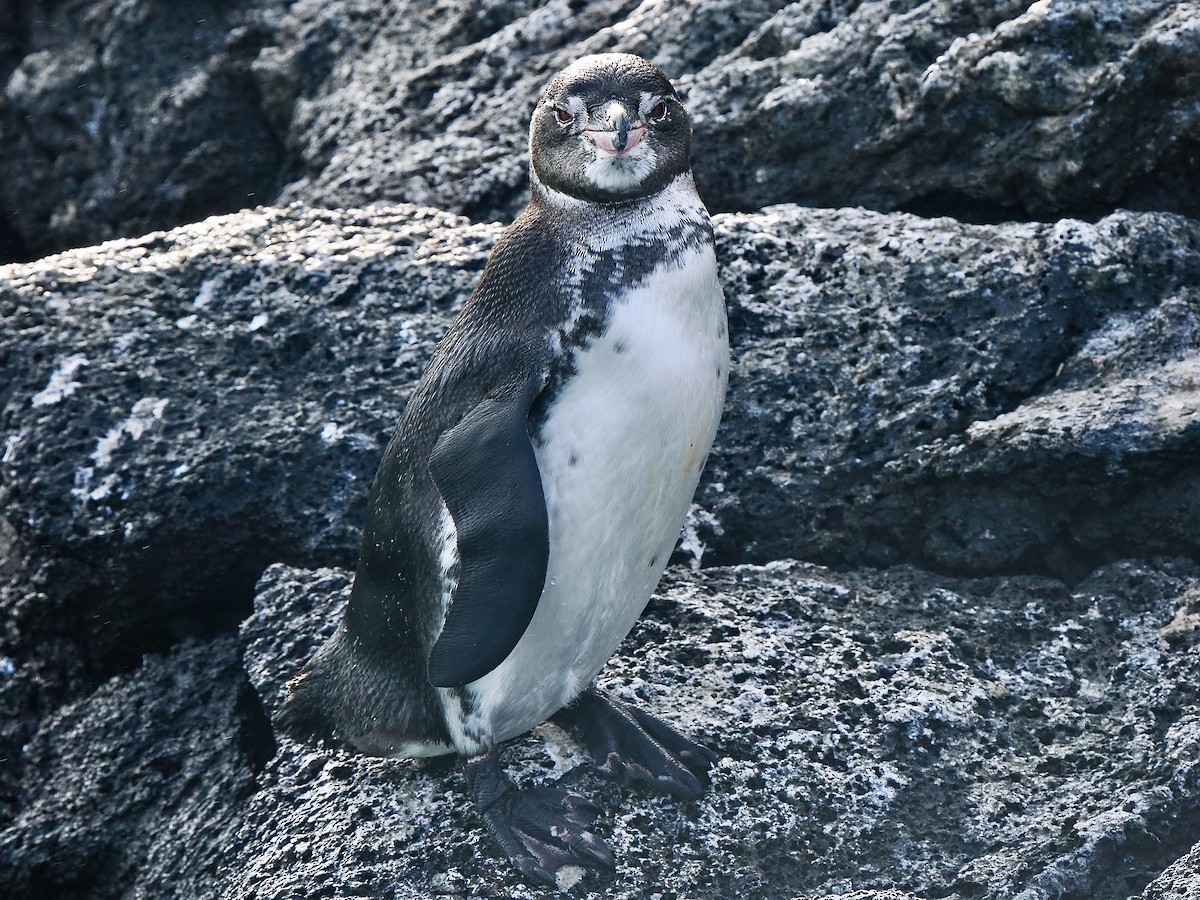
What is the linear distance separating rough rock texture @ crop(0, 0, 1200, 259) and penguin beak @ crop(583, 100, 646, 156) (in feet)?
4.42

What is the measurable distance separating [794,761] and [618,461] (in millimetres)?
729

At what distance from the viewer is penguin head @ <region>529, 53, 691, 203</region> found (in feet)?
7.86

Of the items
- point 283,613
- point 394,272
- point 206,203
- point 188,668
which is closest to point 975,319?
point 394,272

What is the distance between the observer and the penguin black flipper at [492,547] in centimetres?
225

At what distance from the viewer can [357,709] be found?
2.69 metres

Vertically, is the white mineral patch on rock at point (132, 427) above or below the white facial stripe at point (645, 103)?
below

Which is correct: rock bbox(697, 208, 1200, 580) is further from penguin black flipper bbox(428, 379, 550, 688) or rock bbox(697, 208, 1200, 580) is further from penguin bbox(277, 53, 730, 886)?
penguin black flipper bbox(428, 379, 550, 688)

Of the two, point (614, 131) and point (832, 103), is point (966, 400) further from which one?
point (614, 131)

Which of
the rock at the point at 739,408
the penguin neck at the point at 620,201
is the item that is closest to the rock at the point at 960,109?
the rock at the point at 739,408

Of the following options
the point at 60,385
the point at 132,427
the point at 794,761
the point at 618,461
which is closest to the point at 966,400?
the point at 794,761

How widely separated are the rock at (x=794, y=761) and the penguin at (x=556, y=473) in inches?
4.1

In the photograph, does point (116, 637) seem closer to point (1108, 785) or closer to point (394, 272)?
point (394, 272)

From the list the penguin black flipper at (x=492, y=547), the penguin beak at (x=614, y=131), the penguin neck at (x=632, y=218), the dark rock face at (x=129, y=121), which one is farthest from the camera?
the dark rock face at (x=129, y=121)

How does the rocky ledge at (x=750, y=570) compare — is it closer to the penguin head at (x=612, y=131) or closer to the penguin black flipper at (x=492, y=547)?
the penguin black flipper at (x=492, y=547)
